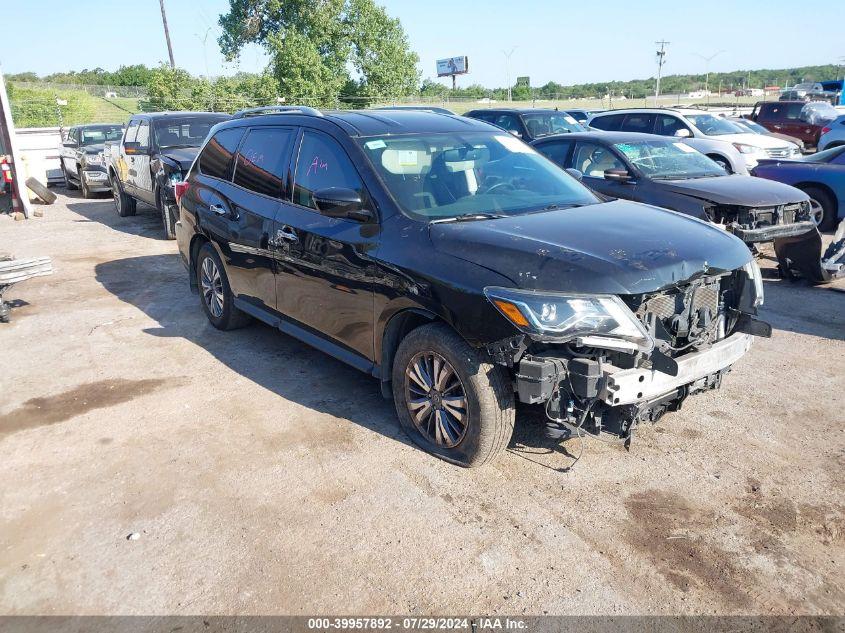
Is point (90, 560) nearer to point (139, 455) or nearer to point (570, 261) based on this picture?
point (139, 455)

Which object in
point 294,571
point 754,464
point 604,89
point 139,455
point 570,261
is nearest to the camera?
point 294,571

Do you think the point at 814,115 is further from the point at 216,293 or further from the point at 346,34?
the point at 346,34

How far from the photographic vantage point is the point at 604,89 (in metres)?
97.4

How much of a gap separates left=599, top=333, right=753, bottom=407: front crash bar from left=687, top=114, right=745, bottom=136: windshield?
13418 millimetres

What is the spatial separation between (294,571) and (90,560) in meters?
0.99

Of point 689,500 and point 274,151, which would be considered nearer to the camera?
point 689,500

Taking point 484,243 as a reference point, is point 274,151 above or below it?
above

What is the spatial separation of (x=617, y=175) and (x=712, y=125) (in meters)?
9.55

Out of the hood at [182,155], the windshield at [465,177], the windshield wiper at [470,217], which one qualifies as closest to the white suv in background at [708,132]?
the hood at [182,155]

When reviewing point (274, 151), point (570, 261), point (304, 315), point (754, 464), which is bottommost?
point (754, 464)

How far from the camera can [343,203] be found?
4.07 metres

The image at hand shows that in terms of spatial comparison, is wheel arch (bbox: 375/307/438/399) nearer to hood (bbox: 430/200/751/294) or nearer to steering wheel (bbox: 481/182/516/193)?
hood (bbox: 430/200/751/294)

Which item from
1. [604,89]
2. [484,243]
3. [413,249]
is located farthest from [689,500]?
[604,89]

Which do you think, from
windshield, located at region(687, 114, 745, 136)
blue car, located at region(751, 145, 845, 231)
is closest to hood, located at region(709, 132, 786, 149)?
windshield, located at region(687, 114, 745, 136)
